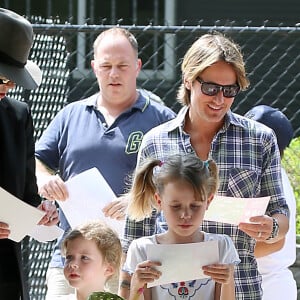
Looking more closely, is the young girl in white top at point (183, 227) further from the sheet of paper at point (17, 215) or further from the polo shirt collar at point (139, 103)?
the polo shirt collar at point (139, 103)

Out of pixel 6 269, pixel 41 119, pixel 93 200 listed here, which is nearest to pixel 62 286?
pixel 93 200

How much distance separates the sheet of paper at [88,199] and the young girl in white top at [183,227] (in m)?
0.89

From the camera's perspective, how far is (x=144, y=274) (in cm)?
347

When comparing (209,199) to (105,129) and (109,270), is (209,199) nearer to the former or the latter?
(109,270)

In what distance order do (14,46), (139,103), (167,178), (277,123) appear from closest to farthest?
(14,46) < (167,178) < (277,123) < (139,103)

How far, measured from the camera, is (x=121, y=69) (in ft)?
16.9

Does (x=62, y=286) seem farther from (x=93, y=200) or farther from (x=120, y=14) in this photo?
(x=120, y=14)

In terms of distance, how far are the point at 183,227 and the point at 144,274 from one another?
0.84 feet

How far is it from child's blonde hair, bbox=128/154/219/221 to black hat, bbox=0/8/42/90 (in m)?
0.57

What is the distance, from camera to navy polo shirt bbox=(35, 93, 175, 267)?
194 inches

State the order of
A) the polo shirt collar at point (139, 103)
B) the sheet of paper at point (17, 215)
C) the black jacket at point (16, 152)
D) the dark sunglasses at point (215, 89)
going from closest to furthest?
1. the sheet of paper at point (17, 215)
2. the black jacket at point (16, 152)
3. the dark sunglasses at point (215, 89)
4. the polo shirt collar at point (139, 103)

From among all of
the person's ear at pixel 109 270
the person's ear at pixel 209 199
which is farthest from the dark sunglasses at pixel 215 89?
the person's ear at pixel 109 270

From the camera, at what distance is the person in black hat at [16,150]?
3590 mm

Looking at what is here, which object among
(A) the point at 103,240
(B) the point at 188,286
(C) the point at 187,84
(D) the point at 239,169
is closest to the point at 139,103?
(C) the point at 187,84
